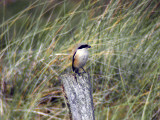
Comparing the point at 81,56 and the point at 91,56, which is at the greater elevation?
Answer: the point at 81,56

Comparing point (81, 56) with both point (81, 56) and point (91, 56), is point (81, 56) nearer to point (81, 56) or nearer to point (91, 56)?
point (81, 56)

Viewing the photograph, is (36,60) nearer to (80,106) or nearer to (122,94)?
(122,94)

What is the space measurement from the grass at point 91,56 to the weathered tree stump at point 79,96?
91 cm

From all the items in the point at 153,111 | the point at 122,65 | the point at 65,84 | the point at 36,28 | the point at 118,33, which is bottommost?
the point at 153,111

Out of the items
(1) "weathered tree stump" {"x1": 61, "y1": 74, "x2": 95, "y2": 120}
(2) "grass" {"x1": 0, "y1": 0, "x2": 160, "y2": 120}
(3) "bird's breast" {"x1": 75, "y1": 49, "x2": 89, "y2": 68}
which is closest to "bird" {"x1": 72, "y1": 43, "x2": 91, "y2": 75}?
(3) "bird's breast" {"x1": 75, "y1": 49, "x2": 89, "y2": 68}

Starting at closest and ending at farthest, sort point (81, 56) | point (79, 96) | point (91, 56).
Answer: point (79, 96)
point (81, 56)
point (91, 56)

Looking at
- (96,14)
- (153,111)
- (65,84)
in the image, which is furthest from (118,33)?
(65,84)

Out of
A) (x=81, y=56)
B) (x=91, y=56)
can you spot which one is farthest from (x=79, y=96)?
(x=91, y=56)

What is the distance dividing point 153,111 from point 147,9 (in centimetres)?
112

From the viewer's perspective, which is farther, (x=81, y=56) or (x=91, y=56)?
(x=91, y=56)

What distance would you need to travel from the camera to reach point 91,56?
2.37 metres

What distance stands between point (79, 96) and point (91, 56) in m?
1.07

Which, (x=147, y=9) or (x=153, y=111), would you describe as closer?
(x=153, y=111)

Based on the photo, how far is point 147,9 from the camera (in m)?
2.51
